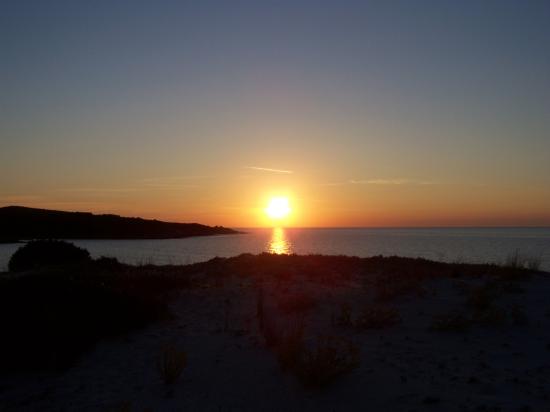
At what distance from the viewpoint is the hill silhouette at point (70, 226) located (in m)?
77.4

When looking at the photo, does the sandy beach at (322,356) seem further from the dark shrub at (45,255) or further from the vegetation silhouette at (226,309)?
the dark shrub at (45,255)

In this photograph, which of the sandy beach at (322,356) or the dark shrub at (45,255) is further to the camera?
the dark shrub at (45,255)

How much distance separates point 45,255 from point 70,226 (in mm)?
67869

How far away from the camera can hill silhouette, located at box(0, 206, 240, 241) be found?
7744 centimetres

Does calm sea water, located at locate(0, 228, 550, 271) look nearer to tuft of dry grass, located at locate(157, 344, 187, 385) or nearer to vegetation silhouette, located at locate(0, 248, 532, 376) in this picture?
vegetation silhouette, located at locate(0, 248, 532, 376)

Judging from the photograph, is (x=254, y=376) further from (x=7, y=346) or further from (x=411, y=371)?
(x=7, y=346)

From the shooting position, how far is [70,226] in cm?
8406

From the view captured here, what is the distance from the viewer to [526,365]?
7.78m

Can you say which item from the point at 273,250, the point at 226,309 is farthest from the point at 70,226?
the point at 226,309

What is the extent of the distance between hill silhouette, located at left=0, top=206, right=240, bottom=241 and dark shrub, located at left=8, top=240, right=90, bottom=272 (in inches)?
2128

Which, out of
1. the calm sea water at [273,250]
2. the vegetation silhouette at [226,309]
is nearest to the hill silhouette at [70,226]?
the calm sea water at [273,250]

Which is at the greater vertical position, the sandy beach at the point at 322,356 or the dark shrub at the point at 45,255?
the dark shrub at the point at 45,255

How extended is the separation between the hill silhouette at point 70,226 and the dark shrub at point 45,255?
54.1 m

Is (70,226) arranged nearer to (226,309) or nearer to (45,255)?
(45,255)
